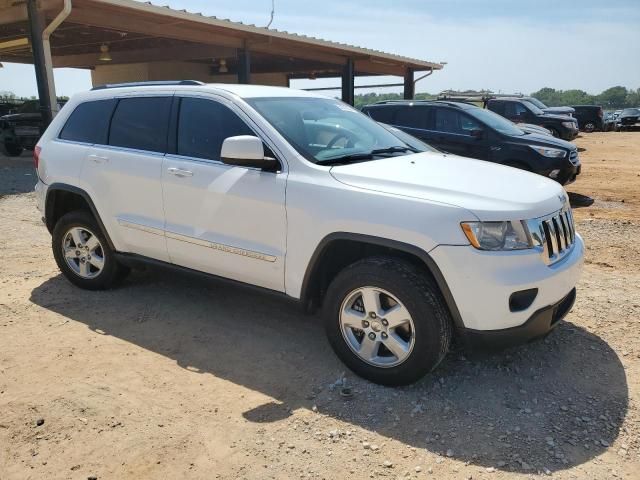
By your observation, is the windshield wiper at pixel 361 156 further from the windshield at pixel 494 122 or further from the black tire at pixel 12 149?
the black tire at pixel 12 149

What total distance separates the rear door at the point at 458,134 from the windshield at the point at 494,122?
171 mm

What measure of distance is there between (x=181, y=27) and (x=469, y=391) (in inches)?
510

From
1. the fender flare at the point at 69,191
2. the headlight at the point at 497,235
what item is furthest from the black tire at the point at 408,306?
the fender flare at the point at 69,191

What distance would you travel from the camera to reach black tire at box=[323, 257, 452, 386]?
3.05 m

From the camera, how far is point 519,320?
2990 millimetres

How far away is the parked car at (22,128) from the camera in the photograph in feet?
47.0

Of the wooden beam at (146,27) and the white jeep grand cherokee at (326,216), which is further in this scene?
the wooden beam at (146,27)

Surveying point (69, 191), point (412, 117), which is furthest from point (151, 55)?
point (69, 191)

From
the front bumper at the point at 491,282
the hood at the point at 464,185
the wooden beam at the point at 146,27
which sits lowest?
the front bumper at the point at 491,282

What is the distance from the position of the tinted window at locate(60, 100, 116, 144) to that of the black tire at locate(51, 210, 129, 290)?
0.67 metres

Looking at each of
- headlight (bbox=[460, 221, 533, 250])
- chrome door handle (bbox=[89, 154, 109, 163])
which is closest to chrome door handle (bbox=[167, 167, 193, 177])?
chrome door handle (bbox=[89, 154, 109, 163])

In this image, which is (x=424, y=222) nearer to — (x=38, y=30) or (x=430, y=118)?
(x=430, y=118)

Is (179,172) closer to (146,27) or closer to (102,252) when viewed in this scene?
(102,252)

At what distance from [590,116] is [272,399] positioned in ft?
97.5
